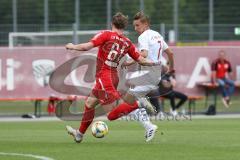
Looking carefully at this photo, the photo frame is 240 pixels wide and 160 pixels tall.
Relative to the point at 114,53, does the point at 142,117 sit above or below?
below

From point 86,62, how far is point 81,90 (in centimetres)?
102

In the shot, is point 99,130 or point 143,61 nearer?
point 99,130

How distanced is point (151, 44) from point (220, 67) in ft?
40.0

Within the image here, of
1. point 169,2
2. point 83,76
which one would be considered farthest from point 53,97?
point 169,2

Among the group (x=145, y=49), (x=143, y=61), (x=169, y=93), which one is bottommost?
(x=169, y=93)

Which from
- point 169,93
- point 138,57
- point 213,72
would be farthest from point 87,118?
point 213,72

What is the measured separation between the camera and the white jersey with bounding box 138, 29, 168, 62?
15305 millimetres

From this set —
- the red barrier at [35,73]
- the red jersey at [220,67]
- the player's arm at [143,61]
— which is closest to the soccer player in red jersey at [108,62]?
the player's arm at [143,61]

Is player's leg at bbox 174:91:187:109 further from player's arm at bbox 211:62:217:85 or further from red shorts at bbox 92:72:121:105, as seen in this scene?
red shorts at bbox 92:72:121:105

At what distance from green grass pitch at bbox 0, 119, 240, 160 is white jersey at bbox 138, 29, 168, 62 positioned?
1426 millimetres

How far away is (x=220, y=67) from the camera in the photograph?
90.2 ft

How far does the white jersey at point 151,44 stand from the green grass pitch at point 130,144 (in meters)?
1.43

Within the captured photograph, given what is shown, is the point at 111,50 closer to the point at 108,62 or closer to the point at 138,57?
the point at 108,62

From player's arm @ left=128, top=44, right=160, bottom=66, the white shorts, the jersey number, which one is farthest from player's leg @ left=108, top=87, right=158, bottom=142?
the jersey number
